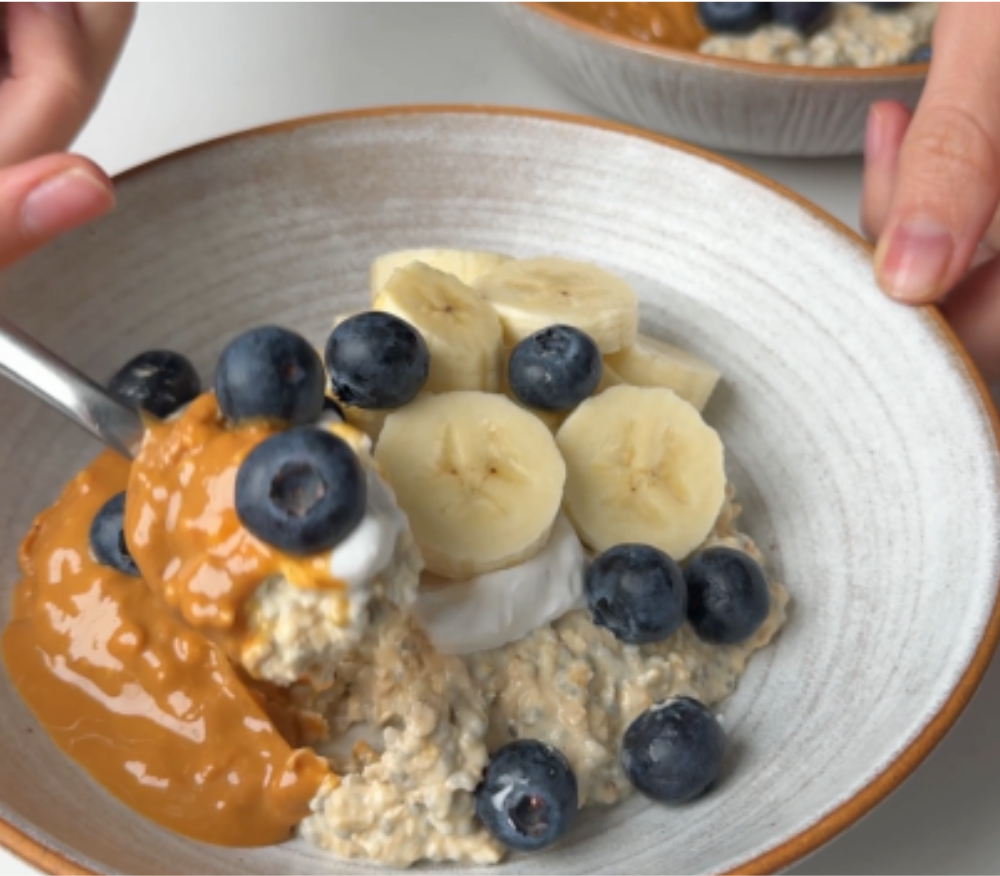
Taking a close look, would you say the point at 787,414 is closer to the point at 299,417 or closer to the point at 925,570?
the point at 925,570

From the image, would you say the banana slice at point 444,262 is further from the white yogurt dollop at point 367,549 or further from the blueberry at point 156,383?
the white yogurt dollop at point 367,549

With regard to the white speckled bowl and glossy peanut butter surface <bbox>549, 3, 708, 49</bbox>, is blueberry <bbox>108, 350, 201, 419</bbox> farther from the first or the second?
glossy peanut butter surface <bbox>549, 3, 708, 49</bbox>

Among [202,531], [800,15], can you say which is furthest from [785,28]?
[202,531]

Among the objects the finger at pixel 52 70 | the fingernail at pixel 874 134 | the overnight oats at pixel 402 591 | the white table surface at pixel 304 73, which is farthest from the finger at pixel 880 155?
the finger at pixel 52 70

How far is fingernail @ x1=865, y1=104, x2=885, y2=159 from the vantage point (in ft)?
5.40

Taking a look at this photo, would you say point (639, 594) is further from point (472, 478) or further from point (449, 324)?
point (449, 324)

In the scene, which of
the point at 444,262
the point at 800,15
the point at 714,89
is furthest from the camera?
the point at 800,15

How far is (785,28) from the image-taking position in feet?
6.72

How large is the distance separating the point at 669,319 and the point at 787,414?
0.22 metres

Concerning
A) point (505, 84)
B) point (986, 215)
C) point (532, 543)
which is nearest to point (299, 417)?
point (532, 543)

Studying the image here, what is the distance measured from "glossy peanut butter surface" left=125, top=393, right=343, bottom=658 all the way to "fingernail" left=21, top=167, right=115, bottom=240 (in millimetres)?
354

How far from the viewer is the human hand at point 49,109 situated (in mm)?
1346

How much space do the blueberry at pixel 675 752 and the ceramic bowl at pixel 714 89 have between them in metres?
0.91

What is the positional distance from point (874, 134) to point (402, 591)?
988mm
